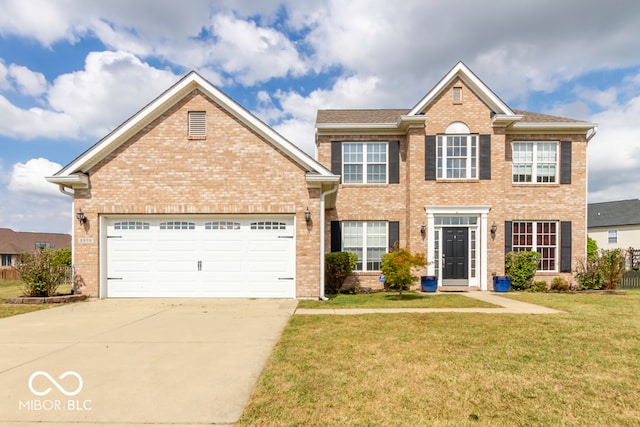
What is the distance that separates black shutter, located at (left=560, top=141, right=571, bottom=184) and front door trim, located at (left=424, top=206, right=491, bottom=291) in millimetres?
3809

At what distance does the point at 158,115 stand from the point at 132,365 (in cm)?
849

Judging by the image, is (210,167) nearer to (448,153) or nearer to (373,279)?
(373,279)

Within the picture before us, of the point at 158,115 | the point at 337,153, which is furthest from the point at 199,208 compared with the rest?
the point at 337,153

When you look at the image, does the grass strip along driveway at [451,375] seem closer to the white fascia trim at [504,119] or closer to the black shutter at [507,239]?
the black shutter at [507,239]

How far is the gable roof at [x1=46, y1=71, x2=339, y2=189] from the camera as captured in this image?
10.7 meters

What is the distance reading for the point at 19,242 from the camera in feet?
145

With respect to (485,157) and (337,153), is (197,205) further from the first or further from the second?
(485,157)

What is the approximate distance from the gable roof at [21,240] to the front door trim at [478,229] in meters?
46.2

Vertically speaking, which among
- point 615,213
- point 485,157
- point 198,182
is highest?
point 485,157

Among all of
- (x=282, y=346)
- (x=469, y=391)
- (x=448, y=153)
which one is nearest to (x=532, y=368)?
(x=469, y=391)

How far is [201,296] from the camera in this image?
1102cm

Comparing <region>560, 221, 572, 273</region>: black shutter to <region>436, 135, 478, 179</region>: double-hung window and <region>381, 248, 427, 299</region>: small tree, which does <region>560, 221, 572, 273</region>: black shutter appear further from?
<region>381, 248, 427, 299</region>: small tree

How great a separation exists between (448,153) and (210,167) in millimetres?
9204

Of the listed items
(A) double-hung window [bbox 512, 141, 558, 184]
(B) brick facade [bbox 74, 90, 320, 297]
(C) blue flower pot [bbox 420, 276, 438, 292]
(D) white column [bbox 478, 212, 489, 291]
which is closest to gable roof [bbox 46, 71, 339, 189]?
(B) brick facade [bbox 74, 90, 320, 297]
